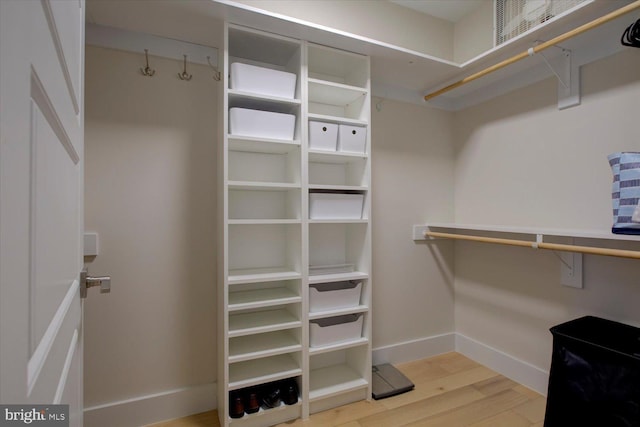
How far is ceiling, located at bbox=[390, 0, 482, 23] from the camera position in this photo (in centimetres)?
211

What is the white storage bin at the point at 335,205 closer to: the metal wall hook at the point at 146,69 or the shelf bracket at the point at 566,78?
the metal wall hook at the point at 146,69

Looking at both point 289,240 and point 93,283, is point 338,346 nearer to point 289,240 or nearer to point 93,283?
point 289,240

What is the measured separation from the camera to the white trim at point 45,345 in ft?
1.20

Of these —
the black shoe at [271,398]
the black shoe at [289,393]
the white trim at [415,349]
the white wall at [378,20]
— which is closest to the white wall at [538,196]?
the white trim at [415,349]

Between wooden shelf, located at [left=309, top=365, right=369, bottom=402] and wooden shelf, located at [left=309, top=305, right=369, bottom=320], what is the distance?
43 centimetres

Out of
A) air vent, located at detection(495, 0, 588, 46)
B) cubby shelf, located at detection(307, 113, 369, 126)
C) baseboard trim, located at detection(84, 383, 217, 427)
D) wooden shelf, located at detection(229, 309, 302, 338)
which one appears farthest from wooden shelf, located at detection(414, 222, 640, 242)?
baseboard trim, located at detection(84, 383, 217, 427)

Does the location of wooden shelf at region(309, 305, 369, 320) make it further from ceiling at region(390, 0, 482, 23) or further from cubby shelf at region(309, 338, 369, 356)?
ceiling at region(390, 0, 482, 23)

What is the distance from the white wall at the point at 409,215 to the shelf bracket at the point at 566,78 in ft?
2.67

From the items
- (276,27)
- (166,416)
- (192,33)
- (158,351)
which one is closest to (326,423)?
(166,416)

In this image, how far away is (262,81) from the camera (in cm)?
162

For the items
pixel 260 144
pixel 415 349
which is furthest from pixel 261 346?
pixel 415 349

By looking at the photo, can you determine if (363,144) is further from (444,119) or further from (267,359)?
(267,359)

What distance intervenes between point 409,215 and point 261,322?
136cm

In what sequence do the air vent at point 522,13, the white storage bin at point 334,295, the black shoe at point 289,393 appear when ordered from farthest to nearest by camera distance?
the white storage bin at point 334,295, the black shoe at point 289,393, the air vent at point 522,13
